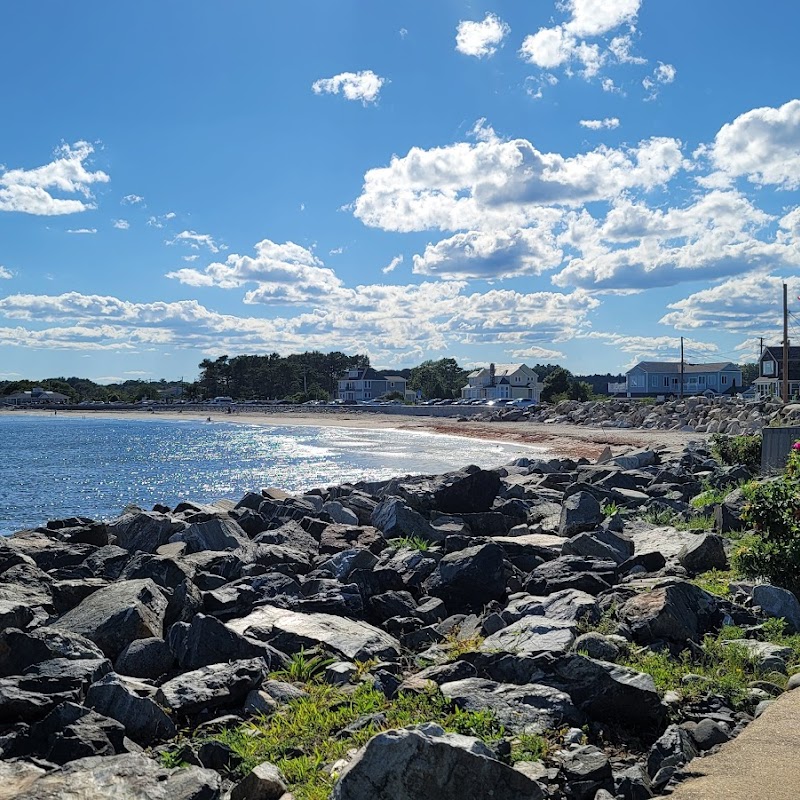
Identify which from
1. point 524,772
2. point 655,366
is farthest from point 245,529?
point 655,366

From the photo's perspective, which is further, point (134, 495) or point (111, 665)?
point (134, 495)

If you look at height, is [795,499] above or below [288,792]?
above

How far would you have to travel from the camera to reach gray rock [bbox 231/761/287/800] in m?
4.45

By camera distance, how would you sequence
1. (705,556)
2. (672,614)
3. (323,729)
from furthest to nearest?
(705,556)
(672,614)
(323,729)

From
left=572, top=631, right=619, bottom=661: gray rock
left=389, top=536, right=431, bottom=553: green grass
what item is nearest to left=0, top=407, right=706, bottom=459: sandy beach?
left=389, top=536, right=431, bottom=553: green grass

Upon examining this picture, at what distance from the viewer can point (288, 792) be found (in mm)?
4445

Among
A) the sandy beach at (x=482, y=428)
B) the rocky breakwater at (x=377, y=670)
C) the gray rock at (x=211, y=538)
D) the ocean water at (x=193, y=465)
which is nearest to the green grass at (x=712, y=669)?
the rocky breakwater at (x=377, y=670)

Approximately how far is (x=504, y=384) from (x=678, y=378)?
2478 centimetres

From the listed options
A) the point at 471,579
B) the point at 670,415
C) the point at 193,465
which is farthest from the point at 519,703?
the point at 670,415

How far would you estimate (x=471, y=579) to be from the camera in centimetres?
853

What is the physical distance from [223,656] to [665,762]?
3.62 meters

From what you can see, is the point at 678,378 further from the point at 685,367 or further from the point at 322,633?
the point at 322,633

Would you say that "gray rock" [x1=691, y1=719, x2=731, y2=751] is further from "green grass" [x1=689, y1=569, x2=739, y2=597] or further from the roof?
the roof

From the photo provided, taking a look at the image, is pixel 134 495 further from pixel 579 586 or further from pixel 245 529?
pixel 579 586
